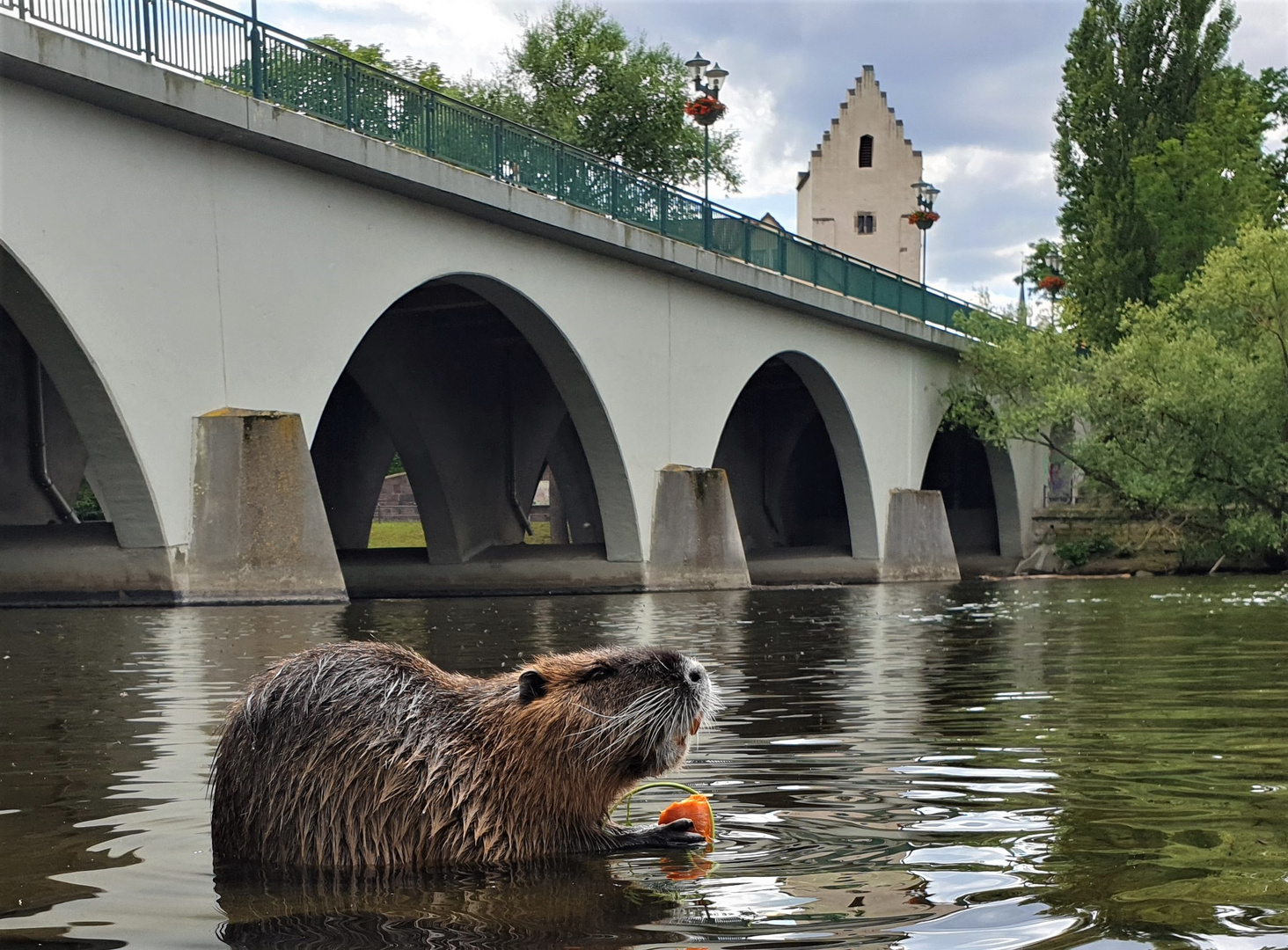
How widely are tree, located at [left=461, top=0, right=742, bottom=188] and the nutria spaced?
58587 mm

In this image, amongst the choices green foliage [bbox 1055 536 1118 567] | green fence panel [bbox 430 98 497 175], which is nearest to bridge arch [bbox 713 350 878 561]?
green foliage [bbox 1055 536 1118 567]

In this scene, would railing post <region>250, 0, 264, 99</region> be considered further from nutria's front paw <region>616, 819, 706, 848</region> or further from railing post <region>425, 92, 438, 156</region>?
nutria's front paw <region>616, 819, 706, 848</region>

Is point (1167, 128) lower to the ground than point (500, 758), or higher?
higher

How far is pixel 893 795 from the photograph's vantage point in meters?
5.51

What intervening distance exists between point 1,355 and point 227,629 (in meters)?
16.3

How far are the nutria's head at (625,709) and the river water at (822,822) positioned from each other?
31 centimetres

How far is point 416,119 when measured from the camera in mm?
21547

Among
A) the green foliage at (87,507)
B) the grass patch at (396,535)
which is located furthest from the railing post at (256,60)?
the grass patch at (396,535)

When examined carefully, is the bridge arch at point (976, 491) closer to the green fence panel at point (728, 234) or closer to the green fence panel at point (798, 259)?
the green fence panel at point (798, 259)

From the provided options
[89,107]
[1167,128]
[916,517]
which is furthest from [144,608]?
[1167,128]

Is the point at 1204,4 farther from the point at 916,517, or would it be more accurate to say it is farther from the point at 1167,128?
the point at 916,517

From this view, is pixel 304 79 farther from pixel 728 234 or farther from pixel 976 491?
pixel 976 491

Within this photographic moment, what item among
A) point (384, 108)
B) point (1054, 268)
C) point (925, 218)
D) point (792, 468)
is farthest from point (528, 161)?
point (1054, 268)

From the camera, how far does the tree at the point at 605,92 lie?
62.4 metres
